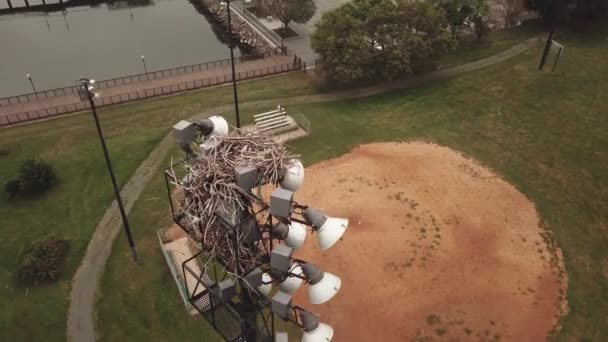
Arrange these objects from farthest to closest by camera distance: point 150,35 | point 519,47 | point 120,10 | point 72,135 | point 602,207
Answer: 1. point 120,10
2. point 150,35
3. point 519,47
4. point 72,135
5. point 602,207

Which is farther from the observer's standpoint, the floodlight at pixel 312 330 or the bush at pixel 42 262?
the bush at pixel 42 262

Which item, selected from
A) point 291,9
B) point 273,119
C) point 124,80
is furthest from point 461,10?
point 124,80

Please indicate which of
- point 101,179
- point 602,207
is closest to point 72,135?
point 101,179

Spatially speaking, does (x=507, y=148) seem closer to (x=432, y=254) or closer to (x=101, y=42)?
(x=432, y=254)

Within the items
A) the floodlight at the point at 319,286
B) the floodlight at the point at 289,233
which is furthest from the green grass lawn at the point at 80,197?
the floodlight at the point at 289,233

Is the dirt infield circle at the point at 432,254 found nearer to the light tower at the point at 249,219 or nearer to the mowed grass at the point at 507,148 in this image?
the mowed grass at the point at 507,148

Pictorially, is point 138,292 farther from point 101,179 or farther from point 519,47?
point 519,47
